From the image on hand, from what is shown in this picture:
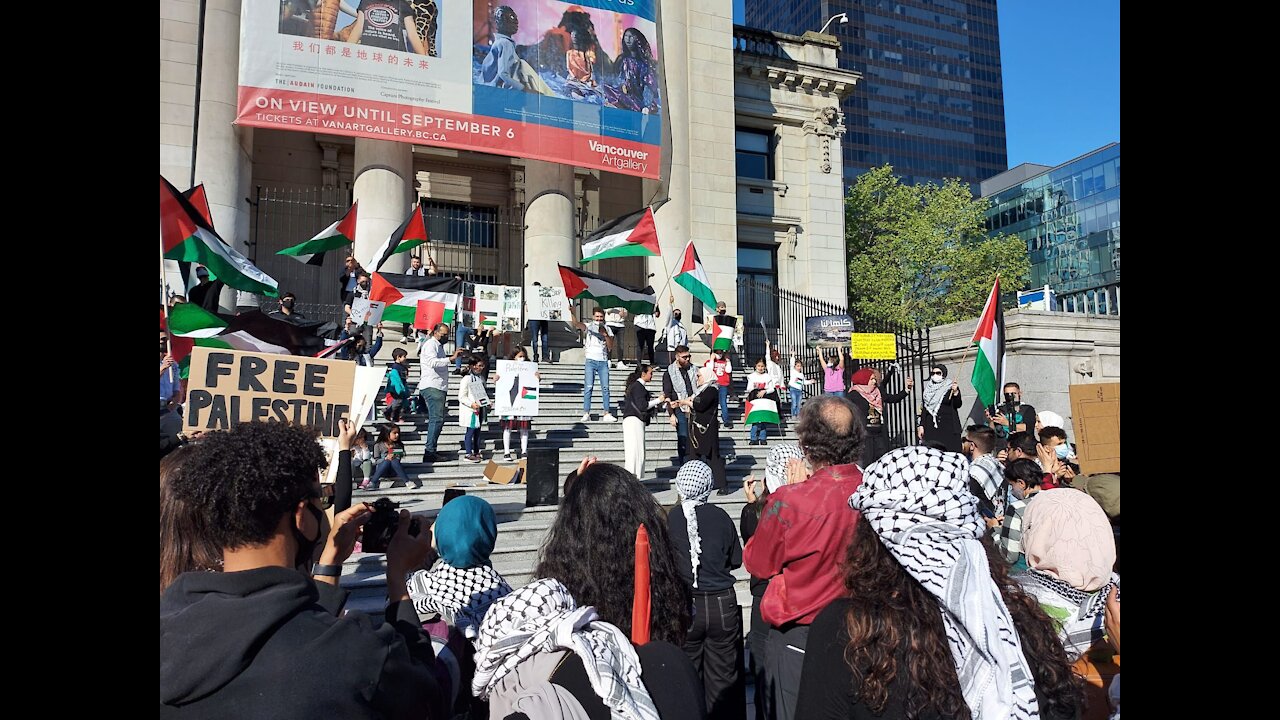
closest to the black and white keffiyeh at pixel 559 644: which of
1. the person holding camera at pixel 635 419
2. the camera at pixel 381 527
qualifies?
the camera at pixel 381 527

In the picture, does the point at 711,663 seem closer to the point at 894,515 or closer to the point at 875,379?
the point at 894,515

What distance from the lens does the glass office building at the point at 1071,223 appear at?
66750mm

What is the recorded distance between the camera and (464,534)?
2.75 meters

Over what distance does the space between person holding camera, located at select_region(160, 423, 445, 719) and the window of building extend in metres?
26.7

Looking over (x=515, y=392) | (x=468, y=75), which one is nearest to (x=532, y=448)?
(x=515, y=392)

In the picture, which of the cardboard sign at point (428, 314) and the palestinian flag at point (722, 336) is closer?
the cardboard sign at point (428, 314)

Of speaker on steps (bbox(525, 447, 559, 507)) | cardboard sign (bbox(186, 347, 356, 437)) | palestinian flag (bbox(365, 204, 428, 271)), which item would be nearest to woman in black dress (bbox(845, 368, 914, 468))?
speaker on steps (bbox(525, 447, 559, 507))

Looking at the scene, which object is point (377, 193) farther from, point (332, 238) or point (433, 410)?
point (433, 410)

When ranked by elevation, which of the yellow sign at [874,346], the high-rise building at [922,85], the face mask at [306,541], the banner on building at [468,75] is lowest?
the face mask at [306,541]

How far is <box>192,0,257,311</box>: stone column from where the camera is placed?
17.1 m

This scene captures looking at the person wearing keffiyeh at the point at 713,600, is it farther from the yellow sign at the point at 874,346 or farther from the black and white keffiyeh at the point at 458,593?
the yellow sign at the point at 874,346

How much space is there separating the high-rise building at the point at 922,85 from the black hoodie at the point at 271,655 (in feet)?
367

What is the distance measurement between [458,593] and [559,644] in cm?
80
